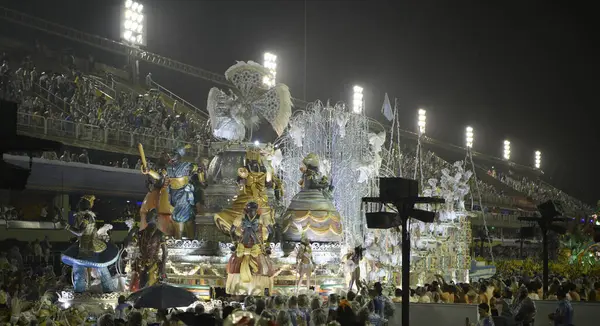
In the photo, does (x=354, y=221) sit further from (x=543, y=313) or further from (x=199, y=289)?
(x=543, y=313)

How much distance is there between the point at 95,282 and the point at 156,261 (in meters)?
1.62

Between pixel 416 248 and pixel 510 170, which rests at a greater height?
pixel 510 170

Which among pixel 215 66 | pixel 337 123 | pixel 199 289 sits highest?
pixel 215 66

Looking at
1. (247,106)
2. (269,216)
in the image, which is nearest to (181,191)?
(269,216)

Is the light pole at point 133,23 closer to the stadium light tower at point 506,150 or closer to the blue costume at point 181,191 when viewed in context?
the blue costume at point 181,191

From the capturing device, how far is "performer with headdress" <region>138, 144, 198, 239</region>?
64.8ft

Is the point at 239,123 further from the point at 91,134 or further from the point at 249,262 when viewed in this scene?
the point at 91,134

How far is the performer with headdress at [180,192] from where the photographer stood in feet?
64.8

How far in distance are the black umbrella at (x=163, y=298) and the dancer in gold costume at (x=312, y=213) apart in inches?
346

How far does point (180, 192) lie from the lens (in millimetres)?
19969

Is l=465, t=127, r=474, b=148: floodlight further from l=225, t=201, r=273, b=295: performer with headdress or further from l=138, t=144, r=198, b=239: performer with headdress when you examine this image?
l=225, t=201, r=273, b=295: performer with headdress

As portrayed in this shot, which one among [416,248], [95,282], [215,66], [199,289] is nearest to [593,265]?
[416,248]

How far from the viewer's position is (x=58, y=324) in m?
12.1

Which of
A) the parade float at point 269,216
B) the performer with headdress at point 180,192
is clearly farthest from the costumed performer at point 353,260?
the performer with headdress at point 180,192
